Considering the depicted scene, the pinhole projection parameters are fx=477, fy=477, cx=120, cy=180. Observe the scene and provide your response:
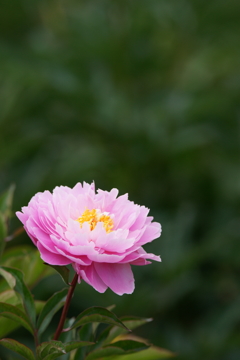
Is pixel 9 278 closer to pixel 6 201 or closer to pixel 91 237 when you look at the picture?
pixel 91 237

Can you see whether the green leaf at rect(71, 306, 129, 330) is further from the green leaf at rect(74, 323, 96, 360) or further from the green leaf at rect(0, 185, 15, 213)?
the green leaf at rect(0, 185, 15, 213)

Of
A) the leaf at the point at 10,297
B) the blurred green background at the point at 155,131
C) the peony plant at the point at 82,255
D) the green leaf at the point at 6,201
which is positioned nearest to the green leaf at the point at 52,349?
the peony plant at the point at 82,255

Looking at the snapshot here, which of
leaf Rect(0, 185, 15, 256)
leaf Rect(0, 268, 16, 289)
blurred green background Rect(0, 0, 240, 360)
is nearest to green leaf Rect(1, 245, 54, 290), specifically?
leaf Rect(0, 185, 15, 256)

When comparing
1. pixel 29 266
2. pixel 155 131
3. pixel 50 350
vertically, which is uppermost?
pixel 155 131

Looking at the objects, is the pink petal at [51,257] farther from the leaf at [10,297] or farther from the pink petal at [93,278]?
the leaf at [10,297]

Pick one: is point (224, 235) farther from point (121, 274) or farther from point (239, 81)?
point (121, 274)

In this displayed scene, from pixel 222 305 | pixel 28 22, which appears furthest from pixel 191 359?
pixel 28 22

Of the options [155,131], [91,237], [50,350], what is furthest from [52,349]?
[155,131]
